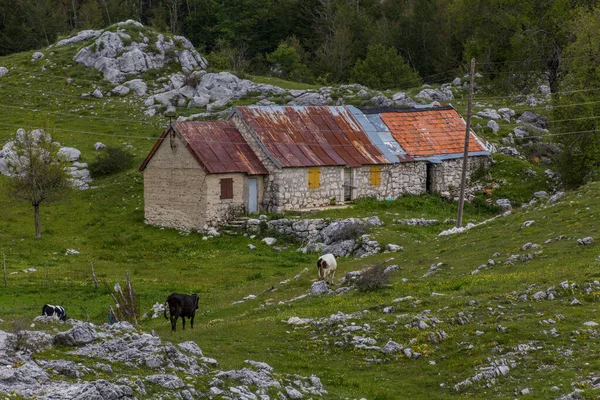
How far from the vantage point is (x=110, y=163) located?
6141 centimetres

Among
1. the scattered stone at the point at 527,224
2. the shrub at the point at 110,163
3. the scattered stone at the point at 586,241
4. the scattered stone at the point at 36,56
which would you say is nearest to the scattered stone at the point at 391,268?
the scattered stone at the point at 527,224

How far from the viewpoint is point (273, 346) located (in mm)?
22812

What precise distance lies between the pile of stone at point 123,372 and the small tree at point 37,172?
106 feet

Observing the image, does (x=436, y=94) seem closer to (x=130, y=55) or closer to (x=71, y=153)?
(x=130, y=55)

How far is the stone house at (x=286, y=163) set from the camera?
164ft

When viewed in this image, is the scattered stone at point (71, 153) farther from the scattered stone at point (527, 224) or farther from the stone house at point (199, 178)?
the scattered stone at point (527, 224)

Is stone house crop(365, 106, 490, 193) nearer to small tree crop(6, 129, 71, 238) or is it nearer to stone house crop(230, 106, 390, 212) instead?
stone house crop(230, 106, 390, 212)

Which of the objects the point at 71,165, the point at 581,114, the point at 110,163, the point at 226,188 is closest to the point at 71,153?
the point at 71,165

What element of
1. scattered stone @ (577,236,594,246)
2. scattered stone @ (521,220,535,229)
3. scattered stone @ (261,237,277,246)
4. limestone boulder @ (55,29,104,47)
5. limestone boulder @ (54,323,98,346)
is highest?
limestone boulder @ (55,29,104,47)

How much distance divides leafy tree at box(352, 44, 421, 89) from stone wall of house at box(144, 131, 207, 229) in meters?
40.2

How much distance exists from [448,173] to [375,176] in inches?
230

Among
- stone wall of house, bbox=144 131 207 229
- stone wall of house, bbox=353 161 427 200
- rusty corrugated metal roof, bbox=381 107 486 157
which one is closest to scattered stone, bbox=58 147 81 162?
stone wall of house, bbox=144 131 207 229

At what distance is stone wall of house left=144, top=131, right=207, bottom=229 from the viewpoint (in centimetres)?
4966

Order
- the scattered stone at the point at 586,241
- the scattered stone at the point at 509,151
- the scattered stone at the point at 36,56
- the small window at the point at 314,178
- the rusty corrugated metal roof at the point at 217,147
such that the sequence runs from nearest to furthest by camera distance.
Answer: the scattered stone at the point at 586,241 → the rusty corrugated metal roof at the point at 217,147 → the small window at the point at 314,178 → the scattered stone at the point at 509,151 → the scattered stone at the point at 36,56
